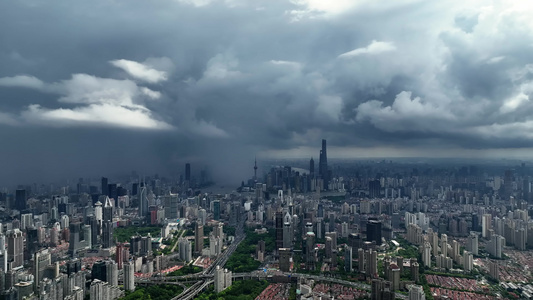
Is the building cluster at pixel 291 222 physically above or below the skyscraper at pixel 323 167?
below

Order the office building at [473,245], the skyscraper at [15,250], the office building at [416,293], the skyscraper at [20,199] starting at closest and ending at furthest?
the office building at [416,293], the skyscraper at [15,250], the office building at [473,245], the skyscraper at [20,199]

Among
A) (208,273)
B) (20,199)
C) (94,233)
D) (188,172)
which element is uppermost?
(188,172)

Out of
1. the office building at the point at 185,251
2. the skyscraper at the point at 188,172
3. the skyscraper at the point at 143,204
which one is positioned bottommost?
the office building at the point at 185,251

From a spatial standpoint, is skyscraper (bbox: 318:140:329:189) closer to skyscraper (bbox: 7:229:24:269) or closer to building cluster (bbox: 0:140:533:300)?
building cluster (bbox: 0:140:533:300)

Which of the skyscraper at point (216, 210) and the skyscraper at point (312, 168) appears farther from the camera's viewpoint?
the skyscraper at point (312, 168)

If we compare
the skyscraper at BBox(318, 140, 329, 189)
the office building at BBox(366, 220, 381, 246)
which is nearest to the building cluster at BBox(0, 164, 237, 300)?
the skyscraper at BBox(318, 140, 329, 189)

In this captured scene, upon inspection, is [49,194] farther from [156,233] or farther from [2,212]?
[156,233]

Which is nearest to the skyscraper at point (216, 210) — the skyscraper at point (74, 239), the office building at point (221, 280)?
the skyscraper at point (74, 239)

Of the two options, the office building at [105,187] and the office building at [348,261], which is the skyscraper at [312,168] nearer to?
the office building at [348,261]

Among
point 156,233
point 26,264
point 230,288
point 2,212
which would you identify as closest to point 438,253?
point 230,288

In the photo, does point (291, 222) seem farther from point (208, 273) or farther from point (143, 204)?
point (143, 204)

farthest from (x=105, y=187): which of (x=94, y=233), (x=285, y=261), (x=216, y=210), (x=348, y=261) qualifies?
(x=348, y=261)
